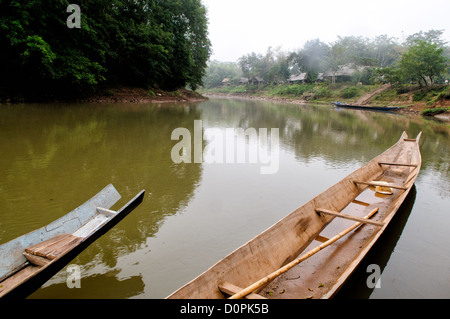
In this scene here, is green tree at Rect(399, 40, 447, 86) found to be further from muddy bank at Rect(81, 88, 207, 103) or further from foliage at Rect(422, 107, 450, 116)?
muddy bank at Rect(81, 88, 207, 103)

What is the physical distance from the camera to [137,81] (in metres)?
25.9

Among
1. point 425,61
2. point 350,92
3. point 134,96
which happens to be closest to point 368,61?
point 350,92

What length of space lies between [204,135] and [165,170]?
4921mm

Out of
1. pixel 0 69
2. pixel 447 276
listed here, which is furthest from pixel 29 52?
pixel 447 276

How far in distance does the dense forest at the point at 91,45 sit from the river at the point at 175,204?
325 inches

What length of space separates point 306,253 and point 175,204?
8.16 ft

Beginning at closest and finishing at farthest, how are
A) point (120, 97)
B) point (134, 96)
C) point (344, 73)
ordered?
1. point (120, 97)
2. point (134, 96)
3. point (344, 73)

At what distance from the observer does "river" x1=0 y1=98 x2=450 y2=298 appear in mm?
2943

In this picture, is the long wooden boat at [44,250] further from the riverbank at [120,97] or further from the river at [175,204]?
the riverbank at [120,97]

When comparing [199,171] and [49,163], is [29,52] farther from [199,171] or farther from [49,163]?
[199,171]

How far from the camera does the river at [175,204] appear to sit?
9.66ft

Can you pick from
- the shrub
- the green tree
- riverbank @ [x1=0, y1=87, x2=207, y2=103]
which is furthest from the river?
the shrub

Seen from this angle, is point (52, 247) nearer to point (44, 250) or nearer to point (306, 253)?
point (44, 250)

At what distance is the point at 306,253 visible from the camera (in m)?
2.80
